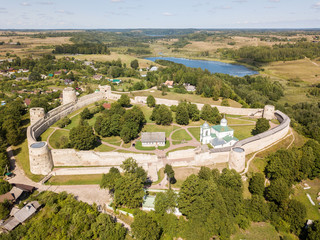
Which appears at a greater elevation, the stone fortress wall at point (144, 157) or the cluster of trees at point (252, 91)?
the stone fortress wall at point (144, 157)

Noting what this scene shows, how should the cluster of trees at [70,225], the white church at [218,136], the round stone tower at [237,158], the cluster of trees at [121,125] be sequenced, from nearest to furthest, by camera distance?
the cluster of trees at [70,225] → the round stone tower at [237,158] → the white church at [218,136] → the cluster of trees at [121,125]

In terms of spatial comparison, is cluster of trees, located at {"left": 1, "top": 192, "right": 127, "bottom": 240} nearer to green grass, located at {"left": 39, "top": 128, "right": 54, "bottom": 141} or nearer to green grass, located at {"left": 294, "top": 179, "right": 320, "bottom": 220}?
green grass, located at {"left": 39, "top": 128, "right": 54, "bottom": 141}

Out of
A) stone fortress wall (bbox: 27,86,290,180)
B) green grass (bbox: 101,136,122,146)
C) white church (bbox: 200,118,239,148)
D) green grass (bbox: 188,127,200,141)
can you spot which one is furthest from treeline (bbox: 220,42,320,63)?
green grass (bbox: 101,136,122,146)

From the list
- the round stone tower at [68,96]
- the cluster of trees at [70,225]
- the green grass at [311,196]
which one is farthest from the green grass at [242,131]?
the round stone tower at [68,96]

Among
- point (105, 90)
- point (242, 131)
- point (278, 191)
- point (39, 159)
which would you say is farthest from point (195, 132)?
point (105, 90)

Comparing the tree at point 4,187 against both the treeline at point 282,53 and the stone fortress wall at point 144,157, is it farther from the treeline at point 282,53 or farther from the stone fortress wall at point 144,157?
the treeline at point 282,53

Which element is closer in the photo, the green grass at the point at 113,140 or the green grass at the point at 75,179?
the green grass at the point at 75,179
